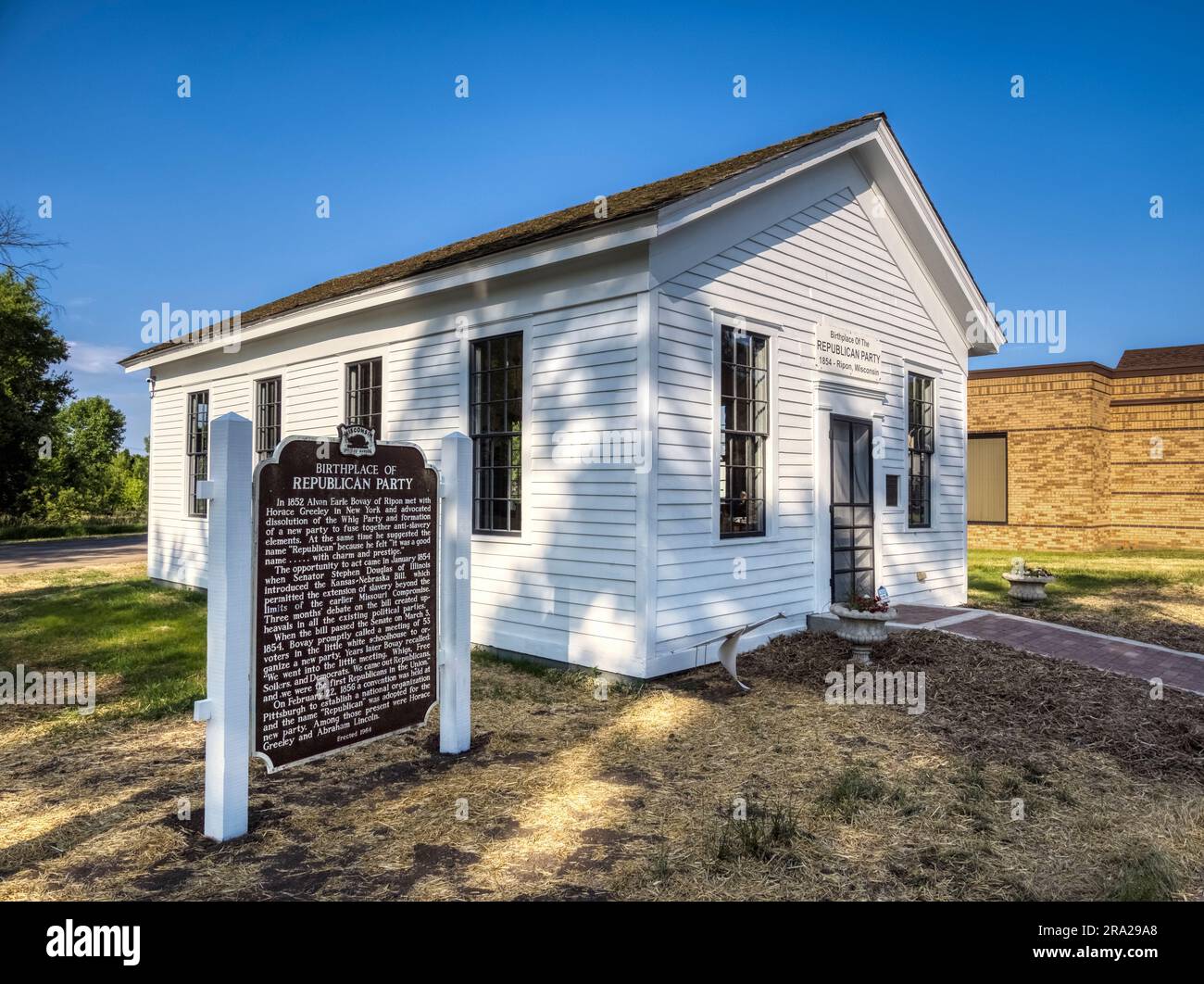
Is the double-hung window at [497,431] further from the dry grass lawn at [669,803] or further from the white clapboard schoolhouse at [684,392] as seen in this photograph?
the dry grass lawn at [669,803]

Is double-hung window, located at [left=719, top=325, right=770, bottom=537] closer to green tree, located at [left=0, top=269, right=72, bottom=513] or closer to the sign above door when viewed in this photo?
the sign above door

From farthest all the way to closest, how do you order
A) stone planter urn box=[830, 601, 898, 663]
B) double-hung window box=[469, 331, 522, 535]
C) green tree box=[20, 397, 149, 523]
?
green tree box=[20, 397, 149, 523] → double-hung window box=[469, 331, 522, 535] → stone planter urn box=[830, 601, 898, 663]

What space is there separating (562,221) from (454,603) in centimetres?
618

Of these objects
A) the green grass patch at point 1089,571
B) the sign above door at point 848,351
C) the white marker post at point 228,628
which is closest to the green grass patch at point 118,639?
the white marker post at point 228,628

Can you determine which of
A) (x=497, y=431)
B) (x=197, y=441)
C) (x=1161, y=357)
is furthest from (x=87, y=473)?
(x=1161, y=357)

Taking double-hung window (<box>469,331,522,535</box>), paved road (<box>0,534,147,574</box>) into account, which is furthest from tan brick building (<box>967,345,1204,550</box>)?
paved road (<box>0,534,147,574</box>)

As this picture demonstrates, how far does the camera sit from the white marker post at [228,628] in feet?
14.0

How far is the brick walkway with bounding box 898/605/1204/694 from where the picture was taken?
8055 millimetres

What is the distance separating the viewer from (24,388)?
33938mm

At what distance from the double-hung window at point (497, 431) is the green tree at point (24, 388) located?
86.6 feet

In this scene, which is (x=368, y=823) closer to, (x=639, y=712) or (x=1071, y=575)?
(x=639, y=712)

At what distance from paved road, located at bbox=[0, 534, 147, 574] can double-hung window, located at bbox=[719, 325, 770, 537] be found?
692 inches

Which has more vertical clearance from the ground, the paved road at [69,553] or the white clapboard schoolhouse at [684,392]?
the white clapboard schoolhouse at [684,392]
